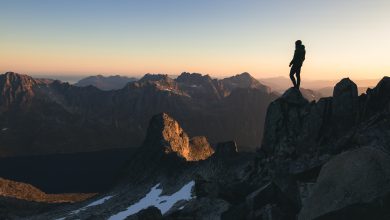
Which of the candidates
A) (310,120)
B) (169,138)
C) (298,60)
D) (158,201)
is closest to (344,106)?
(310,120)

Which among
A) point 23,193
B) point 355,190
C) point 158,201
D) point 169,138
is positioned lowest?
point 23,193

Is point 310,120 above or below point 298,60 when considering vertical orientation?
A: below

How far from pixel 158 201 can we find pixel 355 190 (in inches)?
2369

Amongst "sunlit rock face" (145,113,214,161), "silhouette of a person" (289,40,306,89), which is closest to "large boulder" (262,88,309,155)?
"silhouette of a person" (289,40,306,89)

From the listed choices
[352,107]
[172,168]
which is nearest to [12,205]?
[172,168]

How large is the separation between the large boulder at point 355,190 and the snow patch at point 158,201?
46.7m

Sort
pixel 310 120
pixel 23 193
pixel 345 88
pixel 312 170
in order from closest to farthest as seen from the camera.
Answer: pixel 312 170 < pixel 345 88 < pixel 310 120 < pixel 23 193

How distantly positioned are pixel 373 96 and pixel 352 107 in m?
1.95

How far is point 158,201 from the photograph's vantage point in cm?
7800

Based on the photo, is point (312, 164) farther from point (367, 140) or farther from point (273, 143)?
point (273, 143)

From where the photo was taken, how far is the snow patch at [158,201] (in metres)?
71.2

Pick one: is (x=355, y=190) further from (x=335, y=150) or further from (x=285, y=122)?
(x=285, y=122)

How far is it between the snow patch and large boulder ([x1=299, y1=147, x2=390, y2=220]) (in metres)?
46.7

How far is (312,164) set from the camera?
30.0m
